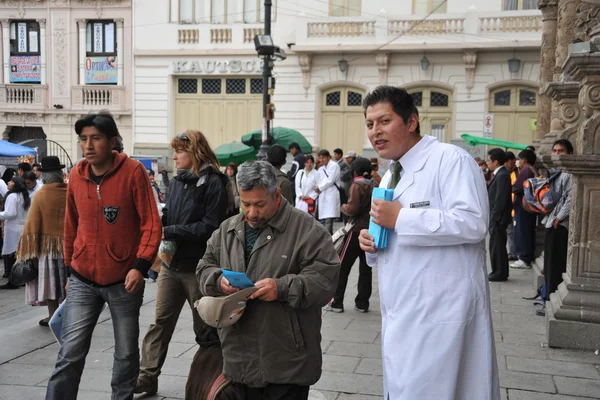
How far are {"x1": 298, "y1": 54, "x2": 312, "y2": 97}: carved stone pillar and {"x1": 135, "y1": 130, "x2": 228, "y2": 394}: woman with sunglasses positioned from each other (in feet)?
64.4

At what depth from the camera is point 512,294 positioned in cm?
898

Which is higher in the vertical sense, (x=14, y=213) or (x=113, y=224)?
(x=113, y=224)

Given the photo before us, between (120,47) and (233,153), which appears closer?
(233,153)

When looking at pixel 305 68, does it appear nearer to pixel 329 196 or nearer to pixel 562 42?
pixel 329 196

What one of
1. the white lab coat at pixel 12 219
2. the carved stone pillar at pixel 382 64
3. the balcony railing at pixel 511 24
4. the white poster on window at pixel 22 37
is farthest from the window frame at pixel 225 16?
the white lab coat at pixel 12 219

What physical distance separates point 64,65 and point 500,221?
75.1 feet

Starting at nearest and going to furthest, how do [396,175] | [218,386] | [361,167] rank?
[396,175] < [218,386] < [361,167]

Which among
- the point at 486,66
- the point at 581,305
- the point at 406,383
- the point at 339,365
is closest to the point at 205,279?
the point at 406,383

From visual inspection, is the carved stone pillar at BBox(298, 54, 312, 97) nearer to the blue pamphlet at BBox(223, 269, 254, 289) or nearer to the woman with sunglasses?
the woman with sunglasses

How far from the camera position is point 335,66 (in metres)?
24.1

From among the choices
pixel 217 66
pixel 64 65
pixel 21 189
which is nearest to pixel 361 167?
pixel 21 189

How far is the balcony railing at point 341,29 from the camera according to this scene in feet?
77.1

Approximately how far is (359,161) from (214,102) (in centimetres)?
1823

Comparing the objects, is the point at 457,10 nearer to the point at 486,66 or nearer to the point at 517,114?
the point at 486,66
